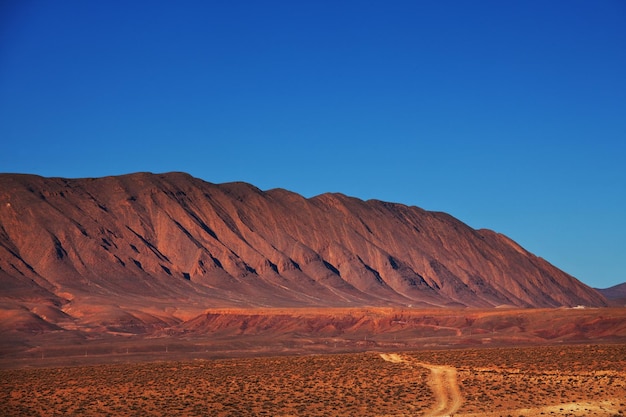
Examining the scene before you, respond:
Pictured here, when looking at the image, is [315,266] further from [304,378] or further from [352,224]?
[304,378]

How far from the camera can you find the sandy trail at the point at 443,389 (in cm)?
3950

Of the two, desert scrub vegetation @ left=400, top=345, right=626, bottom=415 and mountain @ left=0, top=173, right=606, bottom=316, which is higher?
mountain @ left=0, top=173, right=606, bottom=316

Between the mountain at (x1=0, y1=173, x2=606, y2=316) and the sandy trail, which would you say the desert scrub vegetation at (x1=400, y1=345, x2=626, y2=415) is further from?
the mountain at (x1=0, y1=173, x2=606, y2=316)

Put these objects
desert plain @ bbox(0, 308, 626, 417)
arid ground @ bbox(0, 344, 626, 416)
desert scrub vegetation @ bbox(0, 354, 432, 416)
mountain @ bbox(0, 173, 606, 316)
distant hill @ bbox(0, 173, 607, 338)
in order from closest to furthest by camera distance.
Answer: arid ground @ bbox(0, 344, 626, 416), desert plain @ bbox(0, 308, 626, 417), desert scrub vegetation @ bbox(0, 354, 432, 416), distant hill @ bbox(0, 173, 607, 338), mountain @ bbox(0, 173, 606, 316)

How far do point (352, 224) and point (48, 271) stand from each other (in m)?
69.8

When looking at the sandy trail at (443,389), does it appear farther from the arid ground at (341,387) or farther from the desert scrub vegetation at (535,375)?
the desert scrub vegetation at (535,375)

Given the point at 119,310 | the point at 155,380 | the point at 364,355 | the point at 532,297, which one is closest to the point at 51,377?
the point at 155,380

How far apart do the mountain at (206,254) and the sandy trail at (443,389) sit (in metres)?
70.5

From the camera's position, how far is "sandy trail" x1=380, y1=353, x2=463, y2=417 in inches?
1555

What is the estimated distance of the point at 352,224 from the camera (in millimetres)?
187875

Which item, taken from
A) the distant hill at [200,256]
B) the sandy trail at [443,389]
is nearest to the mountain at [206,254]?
the distant hill at [200,256]

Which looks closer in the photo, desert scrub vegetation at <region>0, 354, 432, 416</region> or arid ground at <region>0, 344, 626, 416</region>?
arid ground at <region>0, 344, 626, 416</region>

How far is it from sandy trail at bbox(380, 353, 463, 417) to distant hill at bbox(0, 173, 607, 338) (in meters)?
68.8

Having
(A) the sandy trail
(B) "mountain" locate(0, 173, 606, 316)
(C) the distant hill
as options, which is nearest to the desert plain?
(A) the sandy trail
